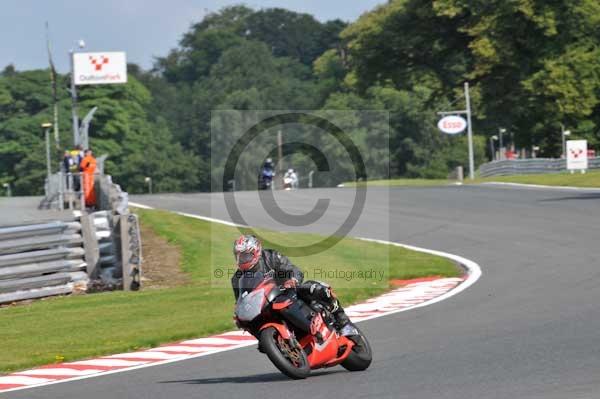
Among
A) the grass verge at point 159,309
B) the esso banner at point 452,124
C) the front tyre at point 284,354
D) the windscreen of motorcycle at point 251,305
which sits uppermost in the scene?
the esso banner at point 452,124

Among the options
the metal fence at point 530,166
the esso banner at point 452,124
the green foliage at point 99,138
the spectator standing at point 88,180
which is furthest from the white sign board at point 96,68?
the spectator standing at point 88,180

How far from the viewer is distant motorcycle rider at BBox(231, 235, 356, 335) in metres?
9.56

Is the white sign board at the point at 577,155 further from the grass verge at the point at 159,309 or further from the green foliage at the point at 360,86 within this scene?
the grass verge at the point at 159,309

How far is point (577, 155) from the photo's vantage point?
46312mm

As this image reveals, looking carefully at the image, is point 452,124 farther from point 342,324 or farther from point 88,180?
point 342,324

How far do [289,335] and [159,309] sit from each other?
6334 mm

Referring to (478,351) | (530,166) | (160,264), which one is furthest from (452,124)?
(478,351)

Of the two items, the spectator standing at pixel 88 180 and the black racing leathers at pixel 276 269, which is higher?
the spectator standing at pixel 88 180

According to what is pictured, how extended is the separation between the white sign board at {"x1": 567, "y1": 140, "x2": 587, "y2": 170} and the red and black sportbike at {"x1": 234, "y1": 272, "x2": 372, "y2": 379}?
124 feet

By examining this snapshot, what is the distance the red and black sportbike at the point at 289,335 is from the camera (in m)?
9.36

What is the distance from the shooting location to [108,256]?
1942cm

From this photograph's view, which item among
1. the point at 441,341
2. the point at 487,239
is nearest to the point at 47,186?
the point at 487,239

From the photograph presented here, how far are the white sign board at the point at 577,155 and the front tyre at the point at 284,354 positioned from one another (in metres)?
38.2

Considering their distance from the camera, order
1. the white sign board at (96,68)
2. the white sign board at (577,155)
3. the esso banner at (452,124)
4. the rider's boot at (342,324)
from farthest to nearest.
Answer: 1. the white sign board at (96,68)
2. the esso banner at (452,124)
3. the white sign board at (577,155)
4. the rider's boot at (342,324)
